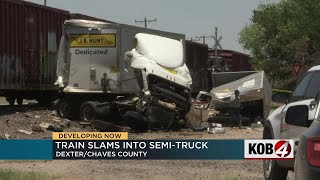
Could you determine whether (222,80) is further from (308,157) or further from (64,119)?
(308,157)

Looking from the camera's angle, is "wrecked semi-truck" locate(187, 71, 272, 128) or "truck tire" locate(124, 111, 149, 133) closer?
"truck tire" locate(124, 111, 149, 133)

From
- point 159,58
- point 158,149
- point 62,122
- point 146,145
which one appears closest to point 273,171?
point 158,149

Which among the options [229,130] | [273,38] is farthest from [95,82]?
[273,38]

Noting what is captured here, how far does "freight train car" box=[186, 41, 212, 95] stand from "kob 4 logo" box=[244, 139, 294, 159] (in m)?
21.3

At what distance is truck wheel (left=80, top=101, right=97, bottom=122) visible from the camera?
17.7 m

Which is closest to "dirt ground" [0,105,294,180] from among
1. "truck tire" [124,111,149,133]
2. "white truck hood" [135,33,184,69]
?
"truck tire" [124,111,149,133]

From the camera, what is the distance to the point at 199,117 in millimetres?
18281

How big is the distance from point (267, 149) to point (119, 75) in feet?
40.1

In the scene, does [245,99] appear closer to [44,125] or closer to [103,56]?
[103,56]

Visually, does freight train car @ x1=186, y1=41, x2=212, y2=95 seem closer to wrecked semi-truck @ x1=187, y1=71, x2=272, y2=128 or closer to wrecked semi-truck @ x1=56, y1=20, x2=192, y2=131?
wrecked semi-truck @ x1=187, y1=71, x2=272, y2=128

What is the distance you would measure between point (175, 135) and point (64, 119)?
3.86m

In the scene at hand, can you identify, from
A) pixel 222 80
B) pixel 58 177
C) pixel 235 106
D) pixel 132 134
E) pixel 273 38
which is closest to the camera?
pixel 58 177

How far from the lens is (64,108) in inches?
740

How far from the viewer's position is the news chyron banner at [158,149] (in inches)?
251
